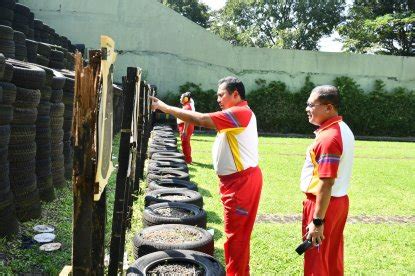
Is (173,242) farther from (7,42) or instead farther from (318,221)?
(7,42)

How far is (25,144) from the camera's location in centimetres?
495

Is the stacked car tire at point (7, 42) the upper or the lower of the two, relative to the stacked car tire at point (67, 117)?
upper

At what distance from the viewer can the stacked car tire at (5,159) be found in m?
4.24

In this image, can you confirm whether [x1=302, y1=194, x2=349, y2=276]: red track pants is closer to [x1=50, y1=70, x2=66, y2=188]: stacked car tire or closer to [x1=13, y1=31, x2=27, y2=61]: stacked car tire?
[x1=50, y1=70, x2=66, y2=188]: stacked car tire

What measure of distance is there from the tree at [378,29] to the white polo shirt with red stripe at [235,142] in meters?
26.7

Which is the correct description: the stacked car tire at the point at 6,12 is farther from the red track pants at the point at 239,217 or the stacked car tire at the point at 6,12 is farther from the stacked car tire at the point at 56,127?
the red track pants at the point at 239,217

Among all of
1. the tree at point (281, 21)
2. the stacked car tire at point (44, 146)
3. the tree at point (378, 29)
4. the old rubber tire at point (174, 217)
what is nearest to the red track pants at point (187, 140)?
the stacked car tire at point (44, 146)

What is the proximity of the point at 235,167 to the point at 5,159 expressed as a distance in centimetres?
240

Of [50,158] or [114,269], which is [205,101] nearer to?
[50,158]

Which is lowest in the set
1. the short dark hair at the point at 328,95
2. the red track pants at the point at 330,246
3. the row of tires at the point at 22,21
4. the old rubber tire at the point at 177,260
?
the old rubber tire at the point at 177,260

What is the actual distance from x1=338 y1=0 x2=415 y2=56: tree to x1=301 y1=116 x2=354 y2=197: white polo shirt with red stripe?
2705 cm

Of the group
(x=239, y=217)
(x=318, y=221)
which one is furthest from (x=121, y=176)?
(x=318, y=221)

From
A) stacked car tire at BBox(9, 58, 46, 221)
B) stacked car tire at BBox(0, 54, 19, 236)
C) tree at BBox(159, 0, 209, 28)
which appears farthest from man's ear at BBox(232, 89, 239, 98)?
tree at BBox(159, 0, 209, 28)

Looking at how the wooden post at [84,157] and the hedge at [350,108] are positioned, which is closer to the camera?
the wooden post at [84,157]
